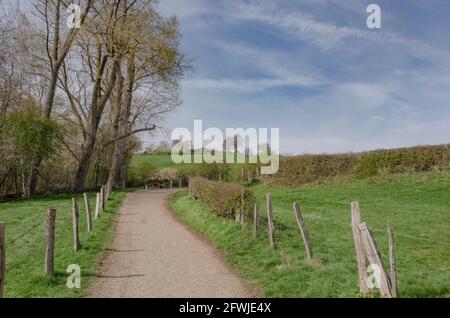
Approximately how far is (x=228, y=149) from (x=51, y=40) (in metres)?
28.2

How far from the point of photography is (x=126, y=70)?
38.4m

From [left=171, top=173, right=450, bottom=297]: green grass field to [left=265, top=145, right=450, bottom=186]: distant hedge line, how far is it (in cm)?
249

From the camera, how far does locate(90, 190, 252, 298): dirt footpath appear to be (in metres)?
9.03

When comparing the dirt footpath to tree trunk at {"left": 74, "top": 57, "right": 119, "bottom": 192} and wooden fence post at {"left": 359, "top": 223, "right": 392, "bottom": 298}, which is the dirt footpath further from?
tree trunk at {"left": 74, "top": 57, "right": 119, "bottom": 192}

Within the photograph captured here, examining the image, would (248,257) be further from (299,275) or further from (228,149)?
(228,149)

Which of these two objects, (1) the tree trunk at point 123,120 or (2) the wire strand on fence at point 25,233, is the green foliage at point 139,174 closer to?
(1) the tree trunk at point 123,120

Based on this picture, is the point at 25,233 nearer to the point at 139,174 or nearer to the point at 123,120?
the point at 123,120

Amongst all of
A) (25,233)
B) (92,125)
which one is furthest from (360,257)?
(92,125)

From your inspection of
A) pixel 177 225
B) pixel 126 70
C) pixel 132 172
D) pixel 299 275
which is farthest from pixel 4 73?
pixel 299 275

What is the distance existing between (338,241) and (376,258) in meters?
6.21

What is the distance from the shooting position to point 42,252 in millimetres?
12938

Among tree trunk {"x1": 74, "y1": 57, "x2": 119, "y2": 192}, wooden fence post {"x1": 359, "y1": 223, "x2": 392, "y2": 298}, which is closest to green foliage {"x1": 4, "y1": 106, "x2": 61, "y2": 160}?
tree trunk {"x1": 74, "y1": 57, "x2": 119, "y2": 192}

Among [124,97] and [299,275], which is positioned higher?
[124,97]

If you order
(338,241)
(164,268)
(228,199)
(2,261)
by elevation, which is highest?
(228,199)
